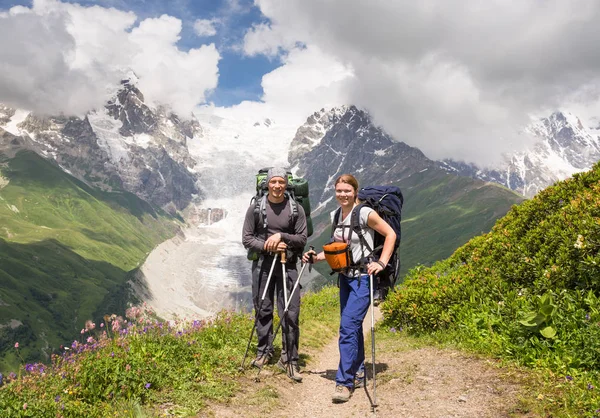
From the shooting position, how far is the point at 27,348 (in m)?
184

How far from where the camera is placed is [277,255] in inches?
371

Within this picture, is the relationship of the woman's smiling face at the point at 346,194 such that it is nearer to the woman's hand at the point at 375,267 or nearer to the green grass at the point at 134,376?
the woman's hand at the point at 375,267

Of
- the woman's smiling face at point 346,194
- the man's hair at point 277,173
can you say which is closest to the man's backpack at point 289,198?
the man's hair at point 277,173

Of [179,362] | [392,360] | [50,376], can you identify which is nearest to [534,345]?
[392,360]

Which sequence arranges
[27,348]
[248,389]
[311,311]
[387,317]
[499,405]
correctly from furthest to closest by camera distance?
[27,348]
[311,311]
[387,317]
[248,389]
[499,405]

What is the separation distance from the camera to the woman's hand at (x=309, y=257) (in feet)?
29.7

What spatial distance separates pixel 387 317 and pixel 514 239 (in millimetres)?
5065

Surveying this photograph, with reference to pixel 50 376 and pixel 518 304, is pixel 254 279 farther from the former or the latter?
pixel 518 304

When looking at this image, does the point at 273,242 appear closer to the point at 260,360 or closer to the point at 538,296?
the point at 260,360

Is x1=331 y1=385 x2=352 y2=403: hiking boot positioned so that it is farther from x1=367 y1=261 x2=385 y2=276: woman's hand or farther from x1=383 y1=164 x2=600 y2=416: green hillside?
x1=383 y1=164 x2=600 y2=416: green hillside

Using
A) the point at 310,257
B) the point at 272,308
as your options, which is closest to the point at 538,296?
the point at 310,257

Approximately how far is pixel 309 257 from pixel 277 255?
0.75 meters

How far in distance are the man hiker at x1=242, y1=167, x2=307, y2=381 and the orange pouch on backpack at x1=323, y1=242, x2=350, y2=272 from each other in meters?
1.18

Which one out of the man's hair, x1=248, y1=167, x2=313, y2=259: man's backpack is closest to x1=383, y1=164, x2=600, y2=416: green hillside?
x1=248, y1=167, x2=313, y2=259: man's backpack
